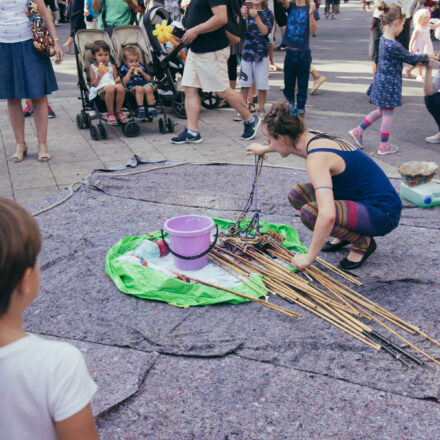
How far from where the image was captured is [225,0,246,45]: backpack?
521 centimetres

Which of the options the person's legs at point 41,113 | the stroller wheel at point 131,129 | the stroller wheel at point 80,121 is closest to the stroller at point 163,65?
the stroller wheel at point 131,129

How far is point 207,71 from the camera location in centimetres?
530

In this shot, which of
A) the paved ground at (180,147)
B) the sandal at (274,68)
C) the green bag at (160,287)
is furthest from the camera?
the sandal at (274,68)

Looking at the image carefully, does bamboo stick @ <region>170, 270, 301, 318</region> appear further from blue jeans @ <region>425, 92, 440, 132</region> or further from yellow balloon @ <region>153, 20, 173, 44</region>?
yellow balloon @ <region>153, 20, 173, 44</region>

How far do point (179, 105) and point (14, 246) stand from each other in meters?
6.05

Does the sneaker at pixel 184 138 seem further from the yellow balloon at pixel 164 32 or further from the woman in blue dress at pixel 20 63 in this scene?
the woman in blue dress at pixel 20 63

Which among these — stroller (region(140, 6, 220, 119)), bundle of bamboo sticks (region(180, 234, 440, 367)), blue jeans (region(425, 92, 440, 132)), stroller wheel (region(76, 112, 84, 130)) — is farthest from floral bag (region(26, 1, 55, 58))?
blue jeans (region(425, 92, 440, 132))

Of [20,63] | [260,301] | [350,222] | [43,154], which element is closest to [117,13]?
[20,63]

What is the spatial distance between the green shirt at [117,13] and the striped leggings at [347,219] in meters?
4.87

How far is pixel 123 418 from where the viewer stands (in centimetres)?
200

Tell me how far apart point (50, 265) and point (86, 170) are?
74.7 inches

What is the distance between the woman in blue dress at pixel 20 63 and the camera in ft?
14.8

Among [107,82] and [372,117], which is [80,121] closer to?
[107,82]

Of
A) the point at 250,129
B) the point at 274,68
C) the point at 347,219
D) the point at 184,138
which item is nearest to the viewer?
the point at 347,219
